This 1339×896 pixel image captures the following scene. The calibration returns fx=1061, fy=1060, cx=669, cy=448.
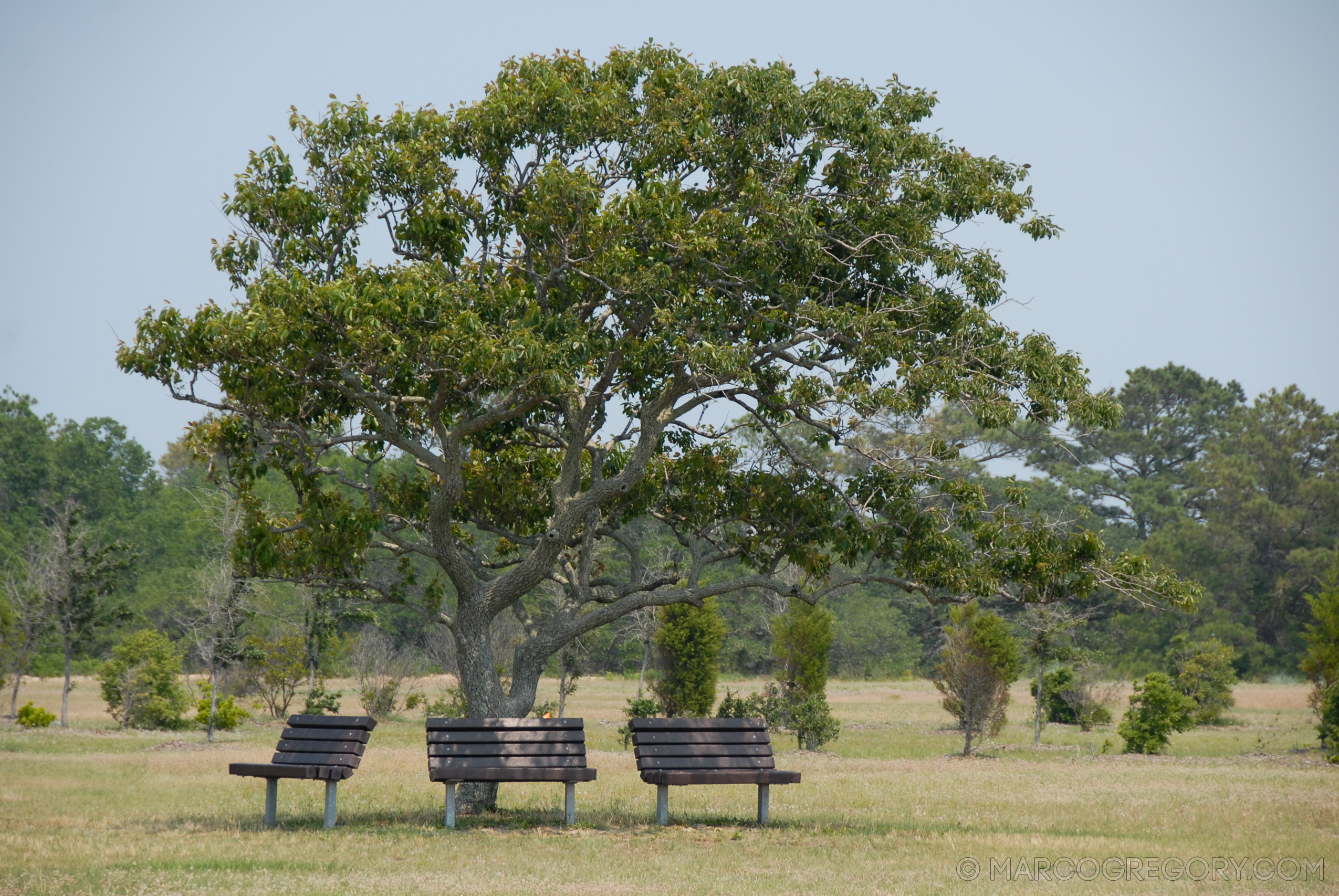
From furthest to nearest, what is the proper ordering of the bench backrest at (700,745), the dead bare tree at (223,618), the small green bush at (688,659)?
the small green bush at (688,659) → the dead bare tree at (223,618) → the bench backrest at (700,745)

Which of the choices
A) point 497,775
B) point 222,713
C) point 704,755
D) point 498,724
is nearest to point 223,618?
point 222,713

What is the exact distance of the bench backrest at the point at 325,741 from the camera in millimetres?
9820

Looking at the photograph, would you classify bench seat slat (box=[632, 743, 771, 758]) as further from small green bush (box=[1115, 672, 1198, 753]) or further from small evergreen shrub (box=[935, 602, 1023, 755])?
small green bush (box=[1115, 672, 1198, 753])

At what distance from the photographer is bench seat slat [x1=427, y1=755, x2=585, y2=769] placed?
962cm

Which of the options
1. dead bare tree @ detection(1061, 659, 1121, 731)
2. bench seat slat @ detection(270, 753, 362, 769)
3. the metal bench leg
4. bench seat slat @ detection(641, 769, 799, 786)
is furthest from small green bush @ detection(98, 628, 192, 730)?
dead bare tree @ detection(1061, 659, 1121, 731)

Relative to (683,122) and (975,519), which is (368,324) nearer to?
(683,122)

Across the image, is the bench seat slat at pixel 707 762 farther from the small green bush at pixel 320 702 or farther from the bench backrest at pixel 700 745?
the small green bush at pixel 320 702

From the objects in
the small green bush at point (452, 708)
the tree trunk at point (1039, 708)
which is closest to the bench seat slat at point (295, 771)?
the small green bush at point (452, 708)

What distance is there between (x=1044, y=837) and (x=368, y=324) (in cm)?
781

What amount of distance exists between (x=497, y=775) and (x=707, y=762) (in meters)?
2.02

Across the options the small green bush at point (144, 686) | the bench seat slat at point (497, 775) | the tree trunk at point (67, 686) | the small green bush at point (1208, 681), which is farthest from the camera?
the small green bush at point (1208, 681)

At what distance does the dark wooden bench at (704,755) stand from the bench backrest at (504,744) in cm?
65

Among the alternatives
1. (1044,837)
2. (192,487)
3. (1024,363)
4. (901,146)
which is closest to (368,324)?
(901,146)

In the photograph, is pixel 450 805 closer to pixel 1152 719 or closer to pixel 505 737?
pixel 505 737
